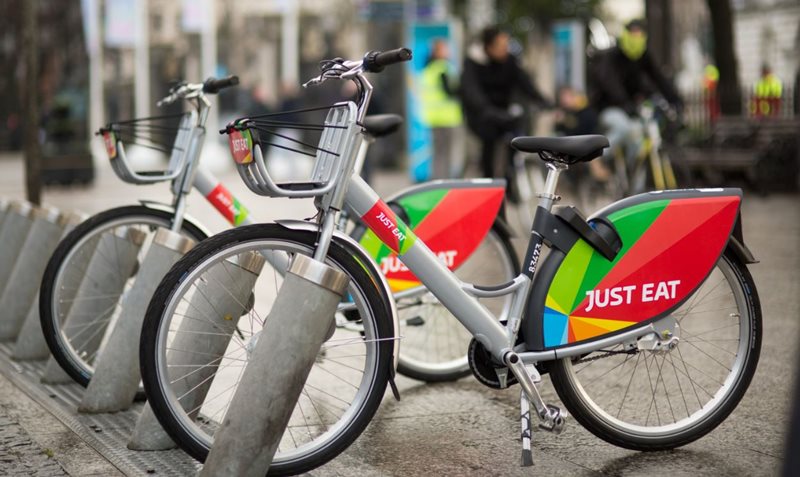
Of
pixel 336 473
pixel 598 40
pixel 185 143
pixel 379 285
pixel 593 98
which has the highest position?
pixel 598 40

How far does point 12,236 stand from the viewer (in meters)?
7.05

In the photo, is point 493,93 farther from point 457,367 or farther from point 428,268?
point 428,268

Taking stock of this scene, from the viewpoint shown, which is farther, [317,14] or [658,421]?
[317,14]

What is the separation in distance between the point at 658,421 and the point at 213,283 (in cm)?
167

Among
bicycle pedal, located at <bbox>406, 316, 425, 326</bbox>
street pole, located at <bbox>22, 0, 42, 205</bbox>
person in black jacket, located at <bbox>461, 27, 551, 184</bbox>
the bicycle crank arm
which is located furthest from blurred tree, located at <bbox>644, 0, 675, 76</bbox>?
the bicycle crank arm

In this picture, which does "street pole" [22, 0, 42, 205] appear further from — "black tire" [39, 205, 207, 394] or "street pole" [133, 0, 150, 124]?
"street pole" [133, 0, 150, 124]

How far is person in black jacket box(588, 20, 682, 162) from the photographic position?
37.2 ft

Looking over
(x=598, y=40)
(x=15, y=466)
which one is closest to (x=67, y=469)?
(x=15, y=466)

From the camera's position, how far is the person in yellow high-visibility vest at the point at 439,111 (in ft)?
52.4

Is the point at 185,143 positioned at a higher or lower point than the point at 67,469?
higher

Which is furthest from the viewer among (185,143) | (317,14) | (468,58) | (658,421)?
A: (317,14)

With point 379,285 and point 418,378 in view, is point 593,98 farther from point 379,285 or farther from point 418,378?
point 379,285

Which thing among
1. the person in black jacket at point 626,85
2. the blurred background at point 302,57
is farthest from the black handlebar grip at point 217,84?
the blurred background at point 302,57

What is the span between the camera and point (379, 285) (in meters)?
3.83
